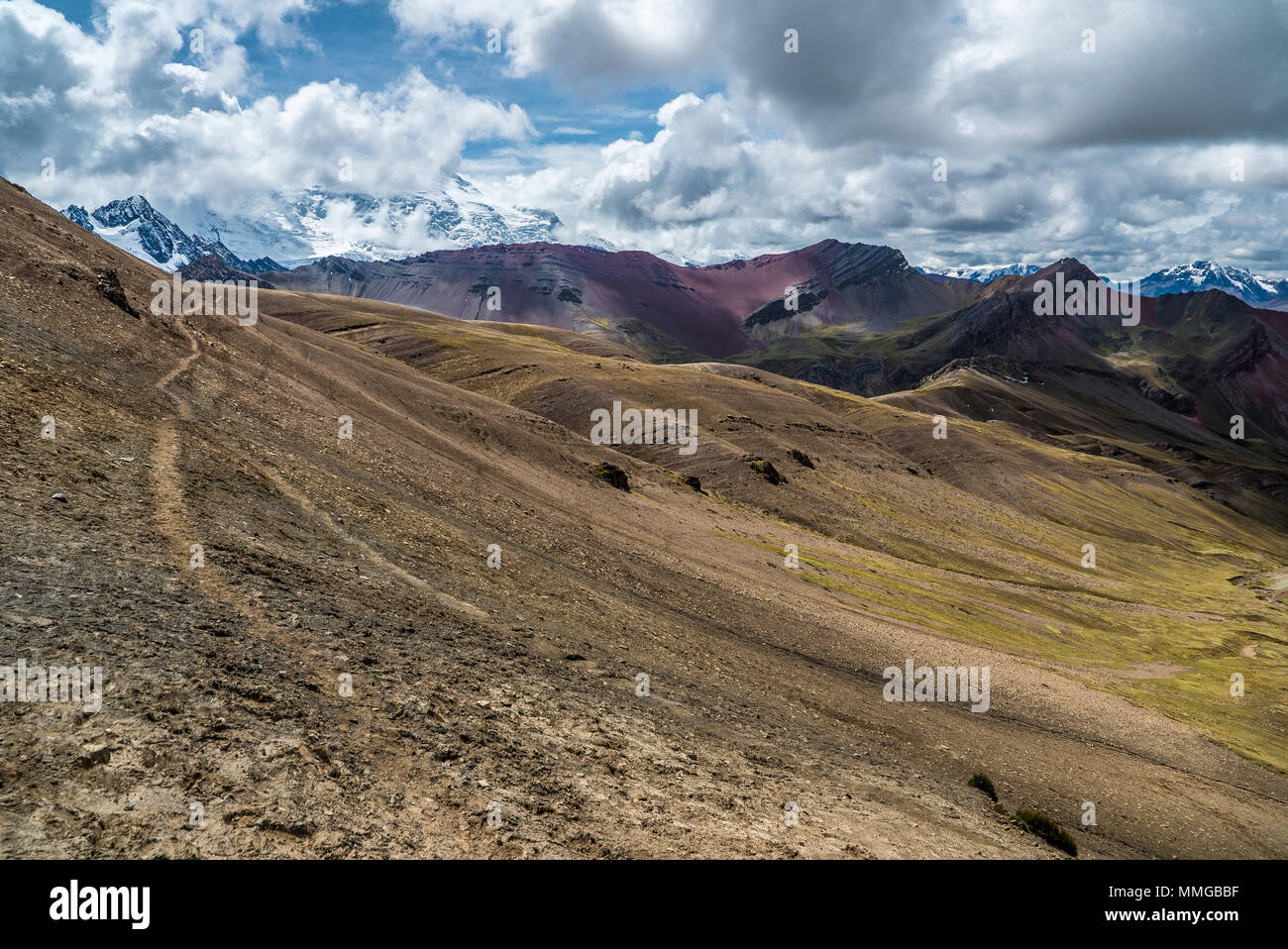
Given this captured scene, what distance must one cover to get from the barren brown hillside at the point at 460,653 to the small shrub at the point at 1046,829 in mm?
710

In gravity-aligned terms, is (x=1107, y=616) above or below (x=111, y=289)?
below

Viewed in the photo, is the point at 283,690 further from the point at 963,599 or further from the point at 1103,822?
the point at 963,599

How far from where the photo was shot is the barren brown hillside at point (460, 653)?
41.2 ft

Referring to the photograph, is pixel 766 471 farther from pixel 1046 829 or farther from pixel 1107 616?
pixel 1046 829

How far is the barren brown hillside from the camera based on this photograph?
12.6m

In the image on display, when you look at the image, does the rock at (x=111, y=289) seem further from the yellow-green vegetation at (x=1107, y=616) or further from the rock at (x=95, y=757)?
the yellow-green vegetation at (x=1107, y=616)

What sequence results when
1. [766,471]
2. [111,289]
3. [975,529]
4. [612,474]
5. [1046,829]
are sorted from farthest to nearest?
1. [975,529]
2. [766,471]
3. [612,474]
4. [111,289]
5. [1046,829]

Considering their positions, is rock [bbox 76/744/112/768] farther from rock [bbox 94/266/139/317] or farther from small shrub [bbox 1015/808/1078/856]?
rock [bbox 94/266/139/317]

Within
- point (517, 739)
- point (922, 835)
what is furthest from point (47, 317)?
point (922, 835)

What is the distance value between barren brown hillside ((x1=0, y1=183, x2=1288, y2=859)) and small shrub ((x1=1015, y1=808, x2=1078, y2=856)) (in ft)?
2.33

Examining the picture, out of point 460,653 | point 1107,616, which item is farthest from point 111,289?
point 1107,616

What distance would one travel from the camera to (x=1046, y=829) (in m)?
21.0

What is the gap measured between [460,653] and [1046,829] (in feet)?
62.2

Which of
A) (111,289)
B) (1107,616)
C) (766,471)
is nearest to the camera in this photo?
(111,289)
